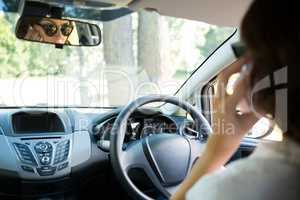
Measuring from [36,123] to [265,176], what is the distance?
192 centimetres

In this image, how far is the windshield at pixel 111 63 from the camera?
310 centimetres

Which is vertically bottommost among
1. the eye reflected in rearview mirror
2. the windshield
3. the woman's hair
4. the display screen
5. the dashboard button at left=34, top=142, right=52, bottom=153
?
the windshield

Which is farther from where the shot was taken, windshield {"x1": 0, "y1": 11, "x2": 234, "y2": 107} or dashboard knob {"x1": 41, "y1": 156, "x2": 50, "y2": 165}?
windshield {"x1": 0, "y1": 11, "x2": 234, "y2": 107}

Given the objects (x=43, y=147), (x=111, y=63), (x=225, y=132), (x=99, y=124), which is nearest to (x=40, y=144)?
(x=43, y=147)

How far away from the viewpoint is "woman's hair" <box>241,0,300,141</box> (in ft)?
2.57

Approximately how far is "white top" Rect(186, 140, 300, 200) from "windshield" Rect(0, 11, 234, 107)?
76.1 inches

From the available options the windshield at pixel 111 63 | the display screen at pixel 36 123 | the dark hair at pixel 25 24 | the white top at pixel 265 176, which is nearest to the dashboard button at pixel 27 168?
the display screen at pixel 36 123

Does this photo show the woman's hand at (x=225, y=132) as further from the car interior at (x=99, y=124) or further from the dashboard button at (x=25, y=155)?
the dashboard button at (x=25, y=155)

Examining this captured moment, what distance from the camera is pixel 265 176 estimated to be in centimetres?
84

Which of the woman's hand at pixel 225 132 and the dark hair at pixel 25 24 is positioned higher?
the woman's hand at pixel 225 132

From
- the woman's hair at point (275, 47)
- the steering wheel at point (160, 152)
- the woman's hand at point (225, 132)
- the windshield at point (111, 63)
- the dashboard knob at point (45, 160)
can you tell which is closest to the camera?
the woman's hair at point (275, 47)

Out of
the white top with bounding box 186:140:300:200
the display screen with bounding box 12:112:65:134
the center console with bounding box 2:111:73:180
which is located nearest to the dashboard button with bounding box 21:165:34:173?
the center console with bounding box 2:111:73:180

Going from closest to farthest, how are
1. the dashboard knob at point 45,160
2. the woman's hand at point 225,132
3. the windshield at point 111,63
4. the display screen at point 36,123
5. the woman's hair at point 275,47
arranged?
the woman's hair at point 275,47 < the woman's hand at point 225,132 < the dashboard knob at point 45,160 < the display screen at point 36,123 < the windshield at point 111,63

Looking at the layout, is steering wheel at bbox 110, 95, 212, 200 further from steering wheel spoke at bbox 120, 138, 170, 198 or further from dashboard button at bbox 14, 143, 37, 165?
dashboard button at bbox 14, 143, 37, 165
